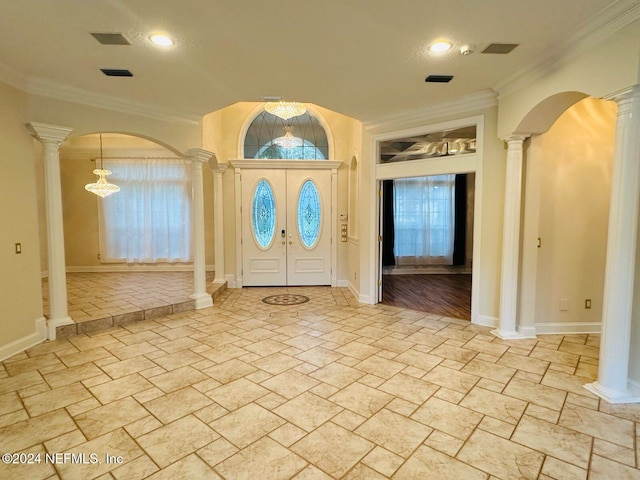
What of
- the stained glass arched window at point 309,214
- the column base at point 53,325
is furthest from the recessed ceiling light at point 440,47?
the column base at point 53,325

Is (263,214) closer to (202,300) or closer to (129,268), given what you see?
(202,300)

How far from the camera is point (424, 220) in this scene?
8.37m

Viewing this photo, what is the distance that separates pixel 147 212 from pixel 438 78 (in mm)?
6470

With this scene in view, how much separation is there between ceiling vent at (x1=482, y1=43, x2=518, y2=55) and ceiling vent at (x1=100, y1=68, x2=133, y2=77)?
11.4 feet

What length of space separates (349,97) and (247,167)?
295cm

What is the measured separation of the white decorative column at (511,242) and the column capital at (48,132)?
199 inches

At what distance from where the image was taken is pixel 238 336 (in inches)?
159

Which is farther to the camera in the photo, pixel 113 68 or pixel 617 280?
pixel 113 68

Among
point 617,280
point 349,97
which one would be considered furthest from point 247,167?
point 617,280

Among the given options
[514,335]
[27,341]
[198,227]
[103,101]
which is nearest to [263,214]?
[198,227]

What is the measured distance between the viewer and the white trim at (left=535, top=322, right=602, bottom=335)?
4059mm

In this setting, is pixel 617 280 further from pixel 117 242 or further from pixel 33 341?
pixel 117 242

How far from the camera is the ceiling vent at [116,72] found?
135 inches

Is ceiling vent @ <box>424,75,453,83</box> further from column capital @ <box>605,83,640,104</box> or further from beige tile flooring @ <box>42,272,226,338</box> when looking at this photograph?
beige tile flooring @ <box>42,272,226,338</box>
